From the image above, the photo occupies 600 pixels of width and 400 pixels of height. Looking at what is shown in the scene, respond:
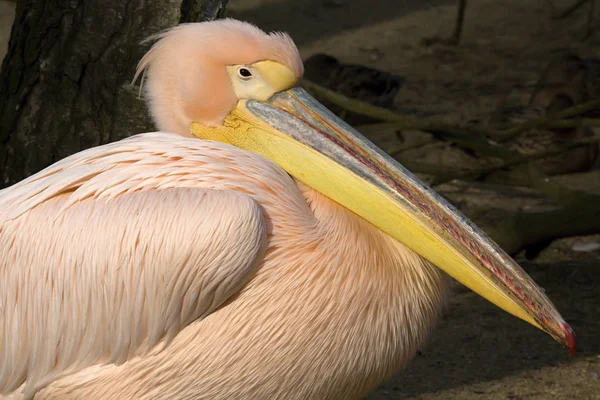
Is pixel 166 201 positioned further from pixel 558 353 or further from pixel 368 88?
pixel 368 88

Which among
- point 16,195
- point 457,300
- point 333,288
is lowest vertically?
point 457,300

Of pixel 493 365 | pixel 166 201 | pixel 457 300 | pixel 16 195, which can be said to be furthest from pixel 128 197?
pixel 457 300

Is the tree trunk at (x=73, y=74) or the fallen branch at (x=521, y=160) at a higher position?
the tree trunk at (x=73, y=74)

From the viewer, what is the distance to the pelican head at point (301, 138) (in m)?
2.67

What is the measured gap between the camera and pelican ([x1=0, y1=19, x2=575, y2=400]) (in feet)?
8.58

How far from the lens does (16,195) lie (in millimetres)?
2846

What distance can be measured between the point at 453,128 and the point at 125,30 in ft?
6.51

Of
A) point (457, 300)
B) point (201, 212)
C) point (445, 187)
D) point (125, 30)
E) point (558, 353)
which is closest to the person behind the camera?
point (201, 212)

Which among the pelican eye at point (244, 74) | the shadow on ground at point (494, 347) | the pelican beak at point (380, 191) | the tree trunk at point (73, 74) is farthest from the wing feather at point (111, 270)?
the shadow on ground at point (494, 347)

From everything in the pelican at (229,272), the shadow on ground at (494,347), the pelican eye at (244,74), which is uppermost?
the pelican eye at (244,74)

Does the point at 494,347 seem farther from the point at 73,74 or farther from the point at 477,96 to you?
the point at 477,96

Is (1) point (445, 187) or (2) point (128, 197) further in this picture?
(1) point (445, 187)

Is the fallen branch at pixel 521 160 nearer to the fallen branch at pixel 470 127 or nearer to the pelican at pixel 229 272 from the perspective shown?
the fallen branch at pixel 470 127

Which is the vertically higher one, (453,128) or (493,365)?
(453,128)
